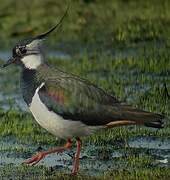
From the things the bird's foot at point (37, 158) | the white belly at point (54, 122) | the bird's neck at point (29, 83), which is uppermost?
the bird's neck at point (29, 83)

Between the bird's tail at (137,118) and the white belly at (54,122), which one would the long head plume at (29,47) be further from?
the bird's tail at (137,118)

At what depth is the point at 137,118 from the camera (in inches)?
347

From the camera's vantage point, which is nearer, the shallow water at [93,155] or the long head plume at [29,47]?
the shallow water at [93,155]

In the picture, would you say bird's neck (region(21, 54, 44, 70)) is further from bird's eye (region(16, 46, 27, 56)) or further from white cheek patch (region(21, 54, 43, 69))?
bird's eye (region(16, 46, 27, 56))

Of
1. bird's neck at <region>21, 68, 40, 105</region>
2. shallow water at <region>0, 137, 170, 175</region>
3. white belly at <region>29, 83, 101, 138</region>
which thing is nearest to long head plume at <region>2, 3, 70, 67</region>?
bird's neck at <region>21, 68, 40, 105</region>

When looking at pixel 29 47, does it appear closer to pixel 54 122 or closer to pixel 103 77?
pixel 54 122

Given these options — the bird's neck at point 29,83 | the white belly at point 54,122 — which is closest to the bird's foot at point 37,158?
the white belly at point 54,122

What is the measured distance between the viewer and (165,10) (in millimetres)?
17500

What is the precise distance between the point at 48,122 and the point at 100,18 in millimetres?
8851

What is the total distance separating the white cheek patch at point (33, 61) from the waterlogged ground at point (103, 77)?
109cm

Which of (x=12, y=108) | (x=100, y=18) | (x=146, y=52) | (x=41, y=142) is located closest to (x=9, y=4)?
(x=100, y=18)

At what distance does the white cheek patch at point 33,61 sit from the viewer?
30.7 ft

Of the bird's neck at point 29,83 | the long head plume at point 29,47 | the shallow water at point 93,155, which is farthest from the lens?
the long head plume at point 29,47

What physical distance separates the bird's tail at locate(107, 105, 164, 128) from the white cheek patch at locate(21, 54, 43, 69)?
3.54 ft
